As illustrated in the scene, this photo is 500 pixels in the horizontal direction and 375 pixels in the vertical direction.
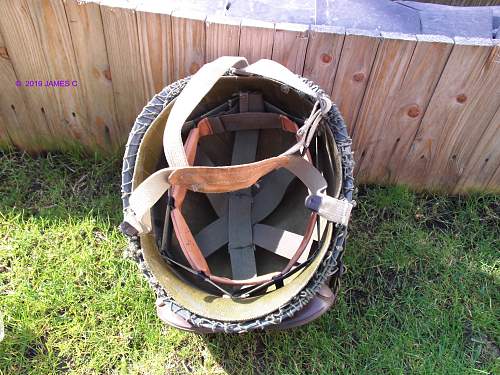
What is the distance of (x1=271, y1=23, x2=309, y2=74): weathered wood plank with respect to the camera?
5.36 ft

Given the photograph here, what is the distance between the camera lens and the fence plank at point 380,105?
1657mm

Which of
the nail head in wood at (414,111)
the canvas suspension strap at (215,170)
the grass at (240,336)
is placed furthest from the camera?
the nail head in wood at (414,111)

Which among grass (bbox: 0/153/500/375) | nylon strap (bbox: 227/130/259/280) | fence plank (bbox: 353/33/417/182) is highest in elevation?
fence plank (bbox: 353/33/417/182)

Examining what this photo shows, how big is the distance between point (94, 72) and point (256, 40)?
62 centimetres

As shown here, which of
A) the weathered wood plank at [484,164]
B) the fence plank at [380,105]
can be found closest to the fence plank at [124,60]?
the fence plank at [380,105]

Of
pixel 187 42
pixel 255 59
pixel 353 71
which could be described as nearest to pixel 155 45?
pixel 187 42

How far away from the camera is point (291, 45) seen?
168 centimetres

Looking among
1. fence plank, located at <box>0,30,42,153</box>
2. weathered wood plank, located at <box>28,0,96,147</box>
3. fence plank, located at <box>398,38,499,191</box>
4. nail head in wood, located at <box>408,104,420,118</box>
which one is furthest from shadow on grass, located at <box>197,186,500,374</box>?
fence plank, located at <box>0,30,42,153</box>

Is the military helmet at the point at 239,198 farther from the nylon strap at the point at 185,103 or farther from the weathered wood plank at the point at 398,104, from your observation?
the weathered wood plank at the point at 398,104

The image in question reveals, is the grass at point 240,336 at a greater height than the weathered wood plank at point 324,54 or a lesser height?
lesser

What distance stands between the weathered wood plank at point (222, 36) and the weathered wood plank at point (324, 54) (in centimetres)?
24

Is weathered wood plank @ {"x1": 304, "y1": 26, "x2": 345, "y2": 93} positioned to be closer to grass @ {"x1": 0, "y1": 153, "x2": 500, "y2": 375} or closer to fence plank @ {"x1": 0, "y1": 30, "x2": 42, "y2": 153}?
grass @ {"x1": 0, "y1": 153, "x2": 500, "y2": 375}

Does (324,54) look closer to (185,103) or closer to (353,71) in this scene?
(353,71)

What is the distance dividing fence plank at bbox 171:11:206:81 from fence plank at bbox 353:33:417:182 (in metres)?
0.59
